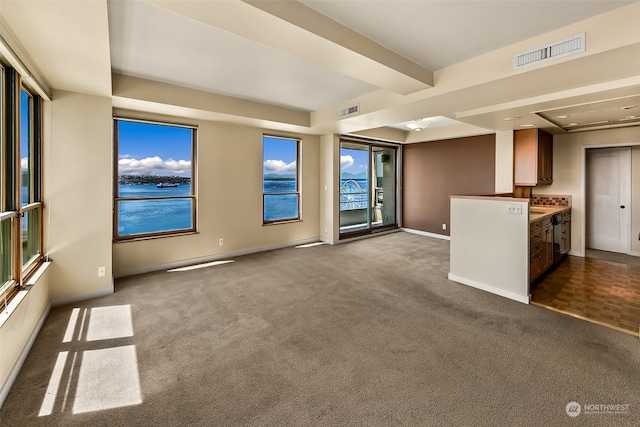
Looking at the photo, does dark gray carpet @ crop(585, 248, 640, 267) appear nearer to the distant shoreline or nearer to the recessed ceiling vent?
the recessed ceiling vent

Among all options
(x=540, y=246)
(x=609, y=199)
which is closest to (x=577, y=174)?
(x=609, y=199)

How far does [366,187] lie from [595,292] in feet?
15.3

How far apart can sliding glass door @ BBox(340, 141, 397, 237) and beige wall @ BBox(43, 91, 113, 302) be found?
14.6 ft

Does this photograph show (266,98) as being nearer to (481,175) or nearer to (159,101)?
(159,101)

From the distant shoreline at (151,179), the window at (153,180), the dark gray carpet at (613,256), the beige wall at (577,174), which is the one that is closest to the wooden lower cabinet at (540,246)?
the beige wall at (577,174)

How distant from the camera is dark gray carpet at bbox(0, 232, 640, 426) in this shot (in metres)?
1.75

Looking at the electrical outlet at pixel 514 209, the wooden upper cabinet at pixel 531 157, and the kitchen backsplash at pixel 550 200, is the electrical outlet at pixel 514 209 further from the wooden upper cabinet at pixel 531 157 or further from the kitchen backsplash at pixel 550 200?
the kitchen backsplash at pixel 550 200

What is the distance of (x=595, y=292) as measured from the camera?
363 cm

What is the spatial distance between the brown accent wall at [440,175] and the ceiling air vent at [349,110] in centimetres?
345

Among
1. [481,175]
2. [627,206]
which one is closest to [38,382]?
[481,175]

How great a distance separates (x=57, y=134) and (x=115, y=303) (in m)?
2.01

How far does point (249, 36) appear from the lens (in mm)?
2316

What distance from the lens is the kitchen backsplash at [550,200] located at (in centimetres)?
550

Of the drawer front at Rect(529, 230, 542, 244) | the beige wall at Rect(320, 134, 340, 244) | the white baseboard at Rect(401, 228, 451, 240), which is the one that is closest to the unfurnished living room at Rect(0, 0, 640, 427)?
the drawer front at Rect(529, 230, 542, 244)
